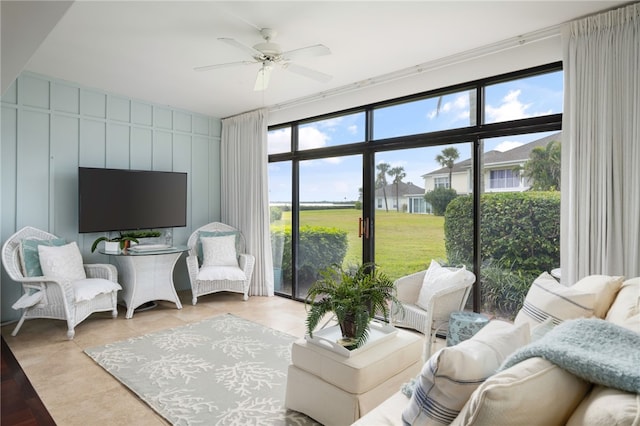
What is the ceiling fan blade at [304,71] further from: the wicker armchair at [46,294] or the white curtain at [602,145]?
the wicker armchair at [46,294]

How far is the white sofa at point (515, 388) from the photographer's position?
857 millimetres

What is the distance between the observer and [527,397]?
0.88 m

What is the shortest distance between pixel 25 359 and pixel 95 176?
209 cm

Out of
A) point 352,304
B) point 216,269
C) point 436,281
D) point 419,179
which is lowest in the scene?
point 216,269

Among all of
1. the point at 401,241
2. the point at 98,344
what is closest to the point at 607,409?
the point at 401,241

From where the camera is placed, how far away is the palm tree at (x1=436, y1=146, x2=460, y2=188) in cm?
365

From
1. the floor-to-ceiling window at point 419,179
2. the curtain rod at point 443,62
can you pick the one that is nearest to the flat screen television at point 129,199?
the floor-to-ceiling window at point 419,179

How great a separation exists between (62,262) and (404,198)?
3630 mm

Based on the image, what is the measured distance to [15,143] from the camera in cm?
396

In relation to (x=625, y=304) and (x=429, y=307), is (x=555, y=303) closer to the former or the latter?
(x=625, y=304)

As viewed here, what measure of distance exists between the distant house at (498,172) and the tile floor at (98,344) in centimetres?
216

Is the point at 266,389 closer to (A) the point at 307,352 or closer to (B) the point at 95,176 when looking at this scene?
(A) the point at 307,352

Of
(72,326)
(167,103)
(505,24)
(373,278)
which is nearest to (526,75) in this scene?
(505,24)

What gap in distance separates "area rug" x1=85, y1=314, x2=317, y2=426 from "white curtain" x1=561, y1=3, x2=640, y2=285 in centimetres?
233
